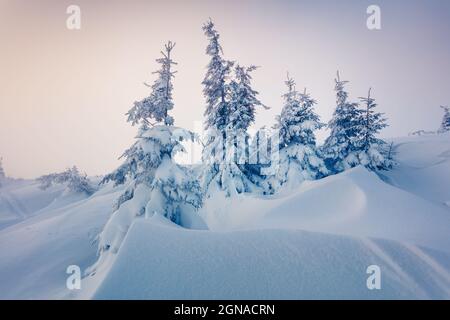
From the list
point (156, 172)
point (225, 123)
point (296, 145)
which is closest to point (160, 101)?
point (156, 172)

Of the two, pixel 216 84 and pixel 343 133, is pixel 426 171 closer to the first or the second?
pixel 343 133

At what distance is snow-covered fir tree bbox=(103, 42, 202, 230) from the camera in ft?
33.9

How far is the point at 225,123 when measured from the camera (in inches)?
732

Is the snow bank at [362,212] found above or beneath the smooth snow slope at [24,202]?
above

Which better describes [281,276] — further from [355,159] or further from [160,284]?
[355,159]

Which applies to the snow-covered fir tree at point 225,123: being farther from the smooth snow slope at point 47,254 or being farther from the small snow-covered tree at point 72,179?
the small snow-covered tree at point 72,179

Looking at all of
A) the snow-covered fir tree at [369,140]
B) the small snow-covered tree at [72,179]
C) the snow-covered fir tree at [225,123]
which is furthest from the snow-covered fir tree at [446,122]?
the small snow-covered tree at [72,179]

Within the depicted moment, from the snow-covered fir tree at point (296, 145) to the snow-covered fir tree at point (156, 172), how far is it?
950cm

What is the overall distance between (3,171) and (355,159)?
71.2 metres

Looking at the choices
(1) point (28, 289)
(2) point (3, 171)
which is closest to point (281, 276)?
(1) point (28, 289)

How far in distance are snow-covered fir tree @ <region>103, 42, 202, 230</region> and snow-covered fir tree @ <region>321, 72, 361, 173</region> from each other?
17383mm

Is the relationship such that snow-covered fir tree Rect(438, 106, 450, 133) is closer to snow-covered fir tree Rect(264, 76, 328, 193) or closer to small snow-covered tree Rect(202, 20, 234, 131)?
snow-covered fir tree Rect(264, 76, 328, 193)

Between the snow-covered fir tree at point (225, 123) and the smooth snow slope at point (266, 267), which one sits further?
the snow-covered fir tree at point (225, 123)

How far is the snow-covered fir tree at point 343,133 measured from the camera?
23844 mm
